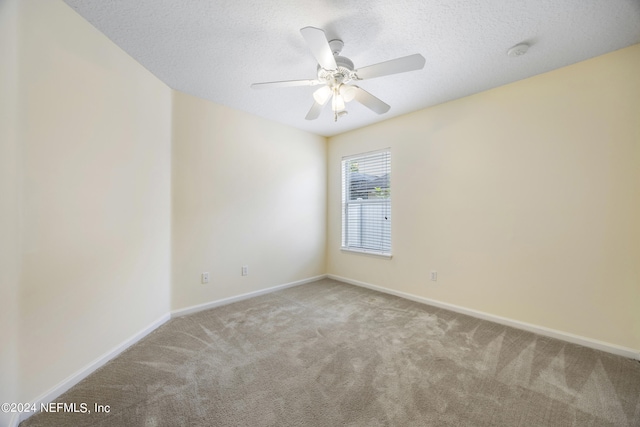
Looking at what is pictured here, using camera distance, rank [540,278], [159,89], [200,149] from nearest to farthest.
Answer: [540,278], [159,89], [200,149]

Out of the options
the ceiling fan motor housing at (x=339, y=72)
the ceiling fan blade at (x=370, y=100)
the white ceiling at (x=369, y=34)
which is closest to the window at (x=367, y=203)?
the white ceiling at (x=369, y=34)

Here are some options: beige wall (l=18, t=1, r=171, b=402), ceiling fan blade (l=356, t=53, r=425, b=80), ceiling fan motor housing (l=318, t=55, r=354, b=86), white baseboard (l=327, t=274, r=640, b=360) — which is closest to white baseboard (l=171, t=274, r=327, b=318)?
beige wall (l=18, t=1, r=171, b=402)

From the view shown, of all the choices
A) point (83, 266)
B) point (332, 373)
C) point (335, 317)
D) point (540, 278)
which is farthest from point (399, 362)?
point (83, 266)

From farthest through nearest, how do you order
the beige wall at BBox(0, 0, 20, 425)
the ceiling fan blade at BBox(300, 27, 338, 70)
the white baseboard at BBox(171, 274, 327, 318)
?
the white baseboard at BBox(171, 274, 327, 318)
the ceiling fan blade at BBox(300, 27, 338, 70)
the beige wall at BBox(0, 0, 20, 425)

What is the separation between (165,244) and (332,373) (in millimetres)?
2081

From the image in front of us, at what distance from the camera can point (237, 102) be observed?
295cm

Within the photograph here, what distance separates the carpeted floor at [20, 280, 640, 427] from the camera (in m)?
1.38

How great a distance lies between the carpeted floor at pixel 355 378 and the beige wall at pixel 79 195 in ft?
0.99

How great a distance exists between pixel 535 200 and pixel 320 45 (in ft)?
7.96

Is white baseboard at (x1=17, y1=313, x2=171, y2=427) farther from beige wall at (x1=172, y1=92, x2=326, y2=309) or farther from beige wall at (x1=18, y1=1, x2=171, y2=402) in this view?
beige wall at (x1=172, y1=92, x2=326, y2=309)

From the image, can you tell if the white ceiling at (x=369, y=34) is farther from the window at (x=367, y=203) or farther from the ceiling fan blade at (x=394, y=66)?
the window at (x=367, y=203)

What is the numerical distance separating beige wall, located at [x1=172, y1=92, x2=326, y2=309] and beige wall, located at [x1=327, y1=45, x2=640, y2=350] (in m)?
1.48

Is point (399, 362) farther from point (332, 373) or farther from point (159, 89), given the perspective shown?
point (159, 89)

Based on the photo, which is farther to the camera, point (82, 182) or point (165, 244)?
point (165, 244)
